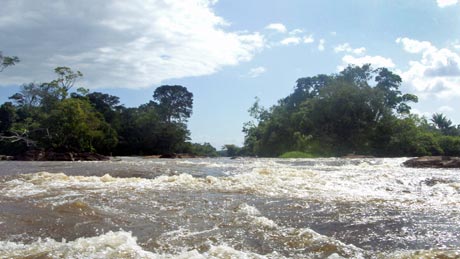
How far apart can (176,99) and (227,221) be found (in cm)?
6044

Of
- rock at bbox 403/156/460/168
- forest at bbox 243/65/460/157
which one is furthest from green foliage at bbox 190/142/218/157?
rock at bbox 403/156/460/168

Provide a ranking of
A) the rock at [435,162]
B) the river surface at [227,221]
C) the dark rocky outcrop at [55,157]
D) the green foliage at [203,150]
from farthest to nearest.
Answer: the green foliage at [203,150] → the dark rocky outcrop at [55,157] → the rock at [435,162] → the river surface at [227,221]

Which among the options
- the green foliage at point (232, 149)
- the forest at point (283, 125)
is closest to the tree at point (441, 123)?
the forest at point (283, 125)

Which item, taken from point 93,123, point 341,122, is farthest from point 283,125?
point 93,123

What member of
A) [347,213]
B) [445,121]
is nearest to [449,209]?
[347,213]

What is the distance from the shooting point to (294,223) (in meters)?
5.48

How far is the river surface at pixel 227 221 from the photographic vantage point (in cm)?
418

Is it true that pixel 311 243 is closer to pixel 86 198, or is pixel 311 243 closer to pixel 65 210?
pixel 65 210

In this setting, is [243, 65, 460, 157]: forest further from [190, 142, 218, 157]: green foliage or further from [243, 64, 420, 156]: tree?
[190, 142, 218, 157]: green foliage

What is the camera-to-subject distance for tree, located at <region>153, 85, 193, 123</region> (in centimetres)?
6419

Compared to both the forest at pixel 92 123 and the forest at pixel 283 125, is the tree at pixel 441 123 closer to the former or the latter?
the forest at pixel 283 125

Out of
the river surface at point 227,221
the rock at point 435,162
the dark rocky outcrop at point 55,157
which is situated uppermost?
the rock at point 435,162

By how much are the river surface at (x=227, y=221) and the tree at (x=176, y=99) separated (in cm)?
5510

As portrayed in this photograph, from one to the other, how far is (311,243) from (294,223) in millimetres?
1059
